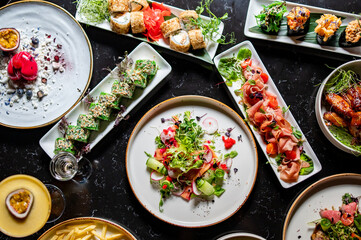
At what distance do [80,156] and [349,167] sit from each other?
114 inches

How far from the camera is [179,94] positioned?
362 centimetres

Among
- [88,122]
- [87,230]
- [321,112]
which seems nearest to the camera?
[87,230]

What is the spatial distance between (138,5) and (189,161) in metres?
1.74

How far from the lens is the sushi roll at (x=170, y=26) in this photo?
339 cm

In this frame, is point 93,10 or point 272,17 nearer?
point 272,17

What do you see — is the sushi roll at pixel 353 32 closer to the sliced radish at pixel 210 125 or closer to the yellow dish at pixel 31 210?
the sliced radish at pixel 210 125

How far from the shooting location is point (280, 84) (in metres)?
3.62

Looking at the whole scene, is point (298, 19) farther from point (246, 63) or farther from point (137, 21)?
point (137, 21)

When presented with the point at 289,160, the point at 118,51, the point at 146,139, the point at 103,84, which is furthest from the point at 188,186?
the point at 118,51

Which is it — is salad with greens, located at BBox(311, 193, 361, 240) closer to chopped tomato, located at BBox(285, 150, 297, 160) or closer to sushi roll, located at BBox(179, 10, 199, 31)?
chopped tomato, located at BBox(285, 150, 297, 160)

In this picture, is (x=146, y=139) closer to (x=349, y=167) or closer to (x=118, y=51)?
(x=118, y=51)

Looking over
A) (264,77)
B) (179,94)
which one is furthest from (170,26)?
(264,77)

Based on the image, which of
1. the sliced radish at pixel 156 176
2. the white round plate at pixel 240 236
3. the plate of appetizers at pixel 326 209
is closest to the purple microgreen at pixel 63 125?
the sliced radish at pixel 156 176

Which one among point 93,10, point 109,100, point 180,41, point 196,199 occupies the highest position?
point 93,10
